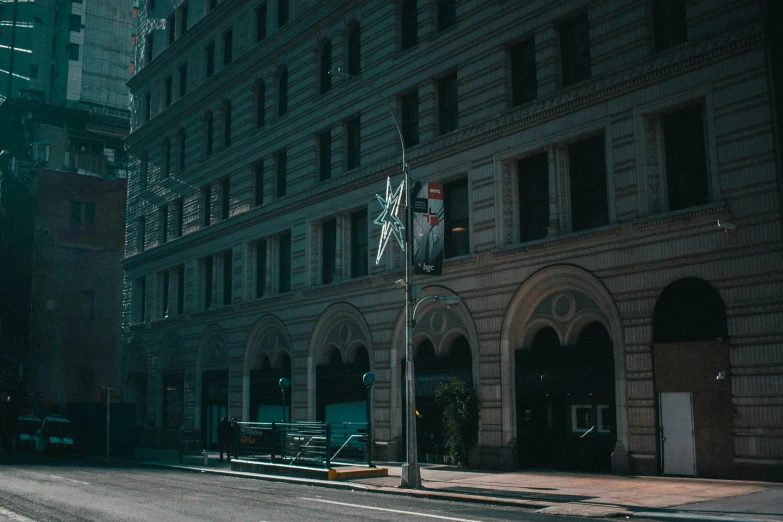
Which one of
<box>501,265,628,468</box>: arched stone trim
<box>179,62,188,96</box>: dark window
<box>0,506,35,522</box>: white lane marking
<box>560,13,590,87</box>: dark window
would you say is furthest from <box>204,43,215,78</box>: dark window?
<box>0,506,35,522</box>: white lane marking

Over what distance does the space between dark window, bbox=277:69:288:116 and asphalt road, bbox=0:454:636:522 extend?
1996 centimetres

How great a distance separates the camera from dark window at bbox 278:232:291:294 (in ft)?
129

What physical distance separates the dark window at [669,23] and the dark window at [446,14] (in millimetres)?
8694

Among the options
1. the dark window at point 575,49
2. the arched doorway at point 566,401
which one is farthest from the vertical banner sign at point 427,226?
the dark window at point 575,49

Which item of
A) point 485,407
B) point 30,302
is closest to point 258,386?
point 485,407

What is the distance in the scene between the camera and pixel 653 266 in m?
22.5

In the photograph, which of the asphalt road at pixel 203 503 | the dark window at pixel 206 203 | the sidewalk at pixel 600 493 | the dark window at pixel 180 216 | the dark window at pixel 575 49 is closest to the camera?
the asphalt road at pixel 203 503

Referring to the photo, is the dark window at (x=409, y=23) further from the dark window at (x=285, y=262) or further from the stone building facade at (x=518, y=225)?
the dark window at (x=285, y=262)

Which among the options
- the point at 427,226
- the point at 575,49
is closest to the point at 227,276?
the point at 427,226

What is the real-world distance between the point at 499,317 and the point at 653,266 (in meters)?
5.89

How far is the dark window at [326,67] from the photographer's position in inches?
1458

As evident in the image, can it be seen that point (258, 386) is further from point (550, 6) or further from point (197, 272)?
point (550, 6)

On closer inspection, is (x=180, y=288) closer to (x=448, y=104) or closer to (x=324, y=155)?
(x=324, y=155)

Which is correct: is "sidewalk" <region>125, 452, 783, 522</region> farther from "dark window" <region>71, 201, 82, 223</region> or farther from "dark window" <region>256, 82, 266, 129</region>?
"dark window" <region>71, 201, 82, 223</region>
